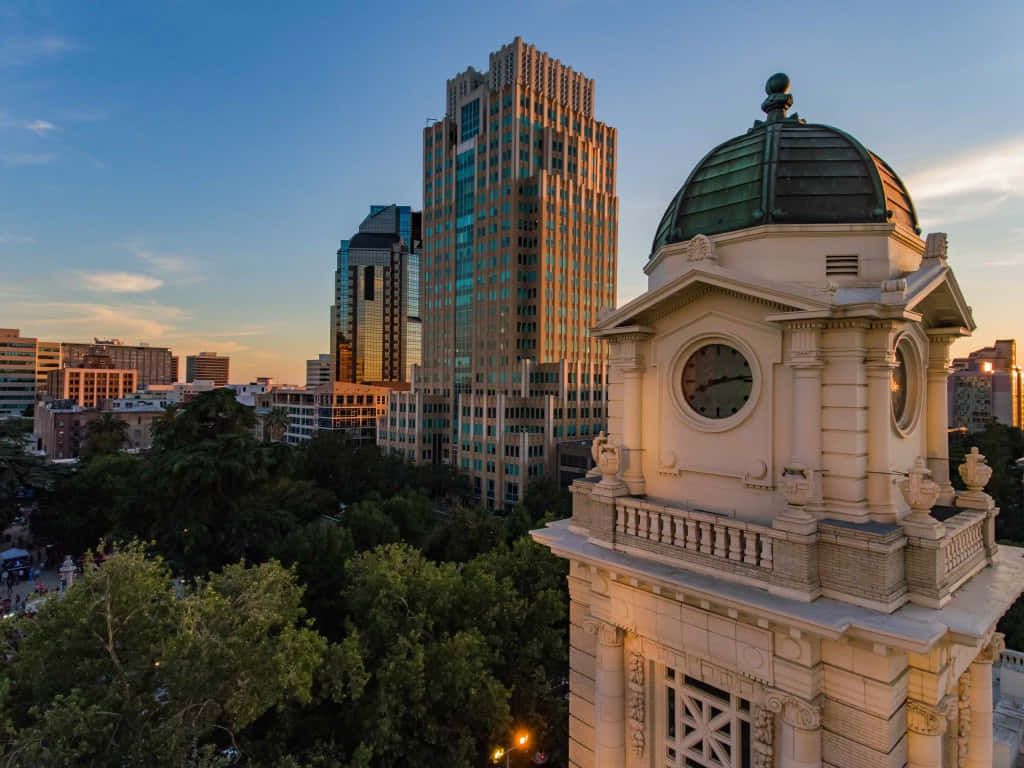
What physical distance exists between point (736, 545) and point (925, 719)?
3260mm

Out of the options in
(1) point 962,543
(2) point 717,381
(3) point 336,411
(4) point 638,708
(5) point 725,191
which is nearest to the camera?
(1) point 962,543

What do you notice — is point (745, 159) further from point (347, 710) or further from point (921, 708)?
point (347, 710)

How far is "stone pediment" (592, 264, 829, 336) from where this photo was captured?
8587 millimetres

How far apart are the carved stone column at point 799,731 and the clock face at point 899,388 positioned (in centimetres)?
492

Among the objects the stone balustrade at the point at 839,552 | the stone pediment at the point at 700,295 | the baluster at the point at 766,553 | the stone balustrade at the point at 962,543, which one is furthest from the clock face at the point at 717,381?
the stone balustrade at the point at 962,543

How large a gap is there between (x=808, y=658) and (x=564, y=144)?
99.3 m

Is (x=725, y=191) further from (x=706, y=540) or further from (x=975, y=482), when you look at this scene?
(x=975, y=482)

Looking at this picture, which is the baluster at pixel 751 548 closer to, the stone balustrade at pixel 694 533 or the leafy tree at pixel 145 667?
the stone balustrade at pixel 694 533

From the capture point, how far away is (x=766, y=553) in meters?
8.38

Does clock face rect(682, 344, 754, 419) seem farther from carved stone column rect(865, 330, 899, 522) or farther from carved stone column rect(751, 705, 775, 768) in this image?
carved stone column rect(751, 705, 775, 768)

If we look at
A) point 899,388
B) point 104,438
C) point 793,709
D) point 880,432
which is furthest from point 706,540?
point 104,438

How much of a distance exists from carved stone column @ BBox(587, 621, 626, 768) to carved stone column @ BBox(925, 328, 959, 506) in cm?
675

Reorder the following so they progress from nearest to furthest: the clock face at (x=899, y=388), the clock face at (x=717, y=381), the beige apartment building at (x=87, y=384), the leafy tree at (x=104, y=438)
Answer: the clock face at (x=899, y=388), the clock face at (x=717, y=381), the leafy tree at (x=104, y=438), the beige apartment building at (x=87, y=384)

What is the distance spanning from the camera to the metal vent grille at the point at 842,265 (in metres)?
9.42
